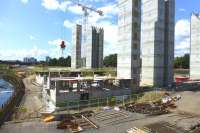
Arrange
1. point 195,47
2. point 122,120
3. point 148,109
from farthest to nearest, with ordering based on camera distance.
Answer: point 195,47, point 148,109, point 122,120

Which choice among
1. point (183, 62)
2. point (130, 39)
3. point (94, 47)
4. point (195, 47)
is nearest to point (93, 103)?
point (130, 39)

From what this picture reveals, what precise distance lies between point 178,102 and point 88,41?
264 feet

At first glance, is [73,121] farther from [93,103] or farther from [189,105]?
[189,105]

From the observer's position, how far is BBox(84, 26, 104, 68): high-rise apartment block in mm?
106125

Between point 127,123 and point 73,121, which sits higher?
point 73,121

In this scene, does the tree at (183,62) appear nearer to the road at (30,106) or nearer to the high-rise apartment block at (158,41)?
the high-rise apartment block at (158,41)

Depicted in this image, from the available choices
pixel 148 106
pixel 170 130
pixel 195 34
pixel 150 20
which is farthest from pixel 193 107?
pixel 195 34

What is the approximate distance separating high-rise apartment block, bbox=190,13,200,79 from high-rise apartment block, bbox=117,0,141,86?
26.2 meters

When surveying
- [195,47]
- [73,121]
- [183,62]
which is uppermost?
[195,47]

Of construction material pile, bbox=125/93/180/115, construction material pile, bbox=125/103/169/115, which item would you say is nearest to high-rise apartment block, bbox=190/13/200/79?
construction material pile, bbox=125/93/180/115

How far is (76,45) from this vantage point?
4476 inches

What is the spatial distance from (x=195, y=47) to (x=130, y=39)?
2876 cm

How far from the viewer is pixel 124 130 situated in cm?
2047

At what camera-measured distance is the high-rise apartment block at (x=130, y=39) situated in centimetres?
4878
